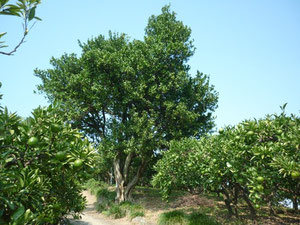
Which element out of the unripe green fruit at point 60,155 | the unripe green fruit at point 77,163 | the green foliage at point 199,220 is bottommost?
the green foliage at point 199,220

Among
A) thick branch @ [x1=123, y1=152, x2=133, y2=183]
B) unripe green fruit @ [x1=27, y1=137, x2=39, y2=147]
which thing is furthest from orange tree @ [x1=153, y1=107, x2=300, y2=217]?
thick branch @ [x1=123, y1=152, x2=133, y2=183]

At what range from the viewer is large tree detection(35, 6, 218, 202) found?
1568 centimetres

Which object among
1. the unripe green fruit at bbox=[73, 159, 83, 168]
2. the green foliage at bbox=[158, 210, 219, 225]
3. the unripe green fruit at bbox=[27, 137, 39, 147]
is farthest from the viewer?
the green foliage at bbox=[158, 210, 219, 225]

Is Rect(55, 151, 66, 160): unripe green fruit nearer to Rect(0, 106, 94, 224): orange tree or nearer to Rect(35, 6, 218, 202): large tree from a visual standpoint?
Rect(0, 106, 94, 224): orange tree

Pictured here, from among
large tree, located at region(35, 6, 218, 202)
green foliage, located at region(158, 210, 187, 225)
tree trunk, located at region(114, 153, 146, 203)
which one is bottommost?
green foliage, located at region(158, 210, 187, 225)

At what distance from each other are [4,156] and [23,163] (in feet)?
2.37

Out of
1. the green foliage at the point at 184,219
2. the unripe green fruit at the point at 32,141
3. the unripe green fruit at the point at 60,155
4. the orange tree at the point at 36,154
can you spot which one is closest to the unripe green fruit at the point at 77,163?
the orange tree at the point at 36,154

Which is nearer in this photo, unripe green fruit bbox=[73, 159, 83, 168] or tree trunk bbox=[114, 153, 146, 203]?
unripe green fruit bbox=[73, 159, 83, 168]

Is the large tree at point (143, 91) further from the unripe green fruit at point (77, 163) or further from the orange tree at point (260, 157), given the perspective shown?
the unripe green fruit at point (77, 163)

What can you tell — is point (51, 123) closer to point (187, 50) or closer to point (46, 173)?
point (46, 173)

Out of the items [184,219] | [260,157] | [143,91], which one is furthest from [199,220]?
[143,91]

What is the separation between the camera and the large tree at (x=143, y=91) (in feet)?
51.4

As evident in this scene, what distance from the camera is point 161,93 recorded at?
16.7 metres

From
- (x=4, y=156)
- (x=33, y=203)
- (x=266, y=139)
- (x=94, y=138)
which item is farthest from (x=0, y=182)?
(x=94, y=138)
